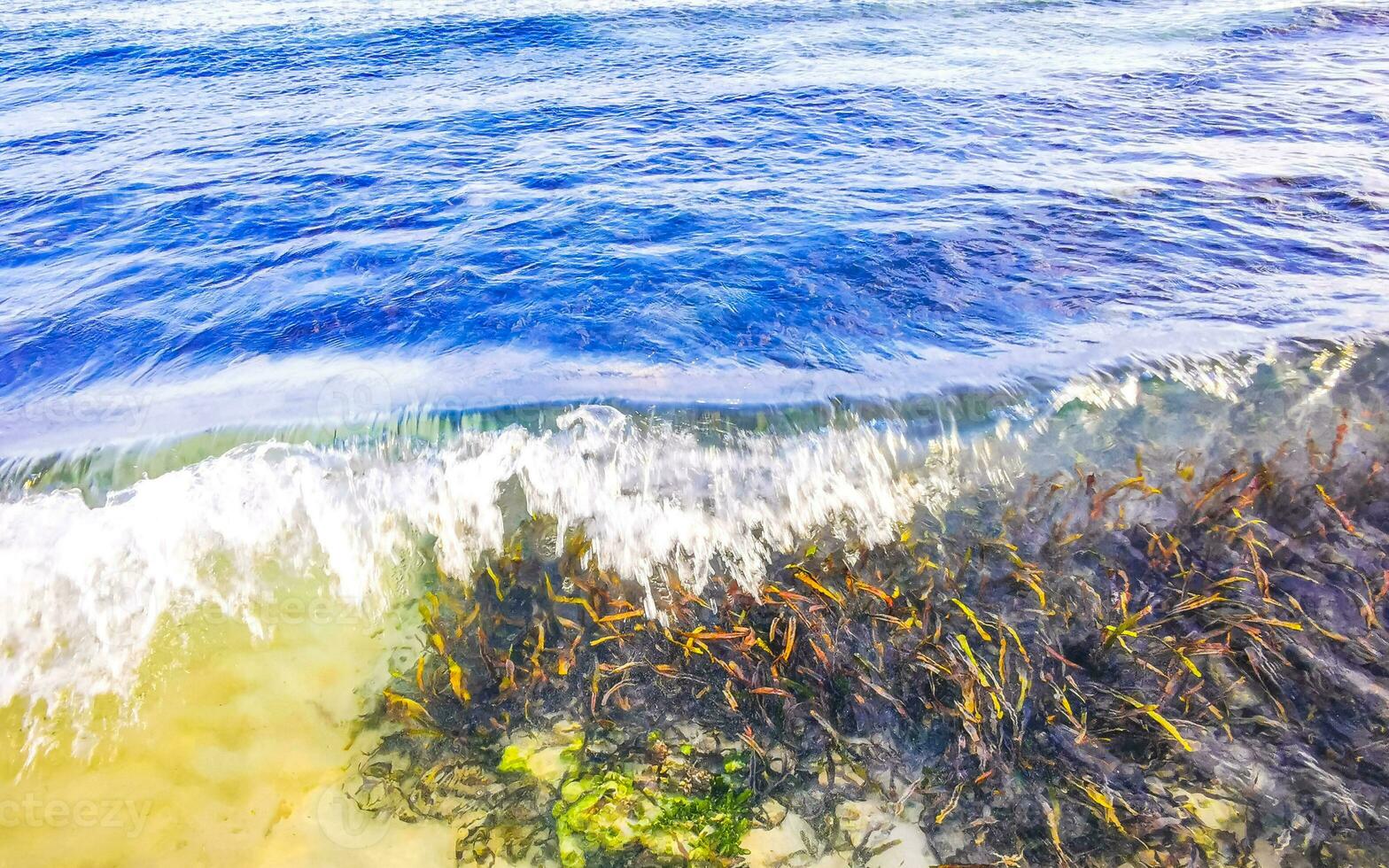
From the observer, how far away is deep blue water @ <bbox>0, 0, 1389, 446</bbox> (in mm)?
4797

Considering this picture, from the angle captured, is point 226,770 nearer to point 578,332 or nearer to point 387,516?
point 387,516

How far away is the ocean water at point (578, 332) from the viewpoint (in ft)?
10.6

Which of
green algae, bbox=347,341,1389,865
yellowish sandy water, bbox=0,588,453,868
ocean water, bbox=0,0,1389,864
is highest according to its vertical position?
ocean water, bbox=0,0,1389,864

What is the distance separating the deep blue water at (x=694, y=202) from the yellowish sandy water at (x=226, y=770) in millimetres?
1768

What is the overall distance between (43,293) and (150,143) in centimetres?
383

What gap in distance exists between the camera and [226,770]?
8.74 ft

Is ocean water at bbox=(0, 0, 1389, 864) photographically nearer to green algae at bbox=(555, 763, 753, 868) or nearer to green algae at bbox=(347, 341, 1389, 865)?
green algae at bbox=(347, 341, 1389, 865)

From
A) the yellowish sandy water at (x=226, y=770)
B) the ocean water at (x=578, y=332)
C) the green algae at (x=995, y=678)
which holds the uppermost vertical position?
the ocean water at (x=578, y=332)

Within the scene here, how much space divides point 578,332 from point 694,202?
2431 millimetres

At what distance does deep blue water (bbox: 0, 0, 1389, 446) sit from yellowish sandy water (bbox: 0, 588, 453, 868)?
1768mm

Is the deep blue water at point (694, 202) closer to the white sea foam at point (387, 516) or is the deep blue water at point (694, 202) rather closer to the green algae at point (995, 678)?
the white sea foam at point (387, 516)

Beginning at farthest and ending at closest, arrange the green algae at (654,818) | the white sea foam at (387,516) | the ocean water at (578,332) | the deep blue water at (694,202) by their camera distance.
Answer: the deep blue water at (694,202)
the ocean water at (578,332)
the white sea foam at (387,516)
the green algae at (654,818)

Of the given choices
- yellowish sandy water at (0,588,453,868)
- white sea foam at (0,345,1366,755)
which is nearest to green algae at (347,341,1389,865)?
white sea foam at (0,345,1366,755)

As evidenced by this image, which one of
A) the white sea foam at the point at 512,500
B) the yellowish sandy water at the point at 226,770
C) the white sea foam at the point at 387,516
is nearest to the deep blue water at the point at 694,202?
the white sea foam at the point at 512,500
